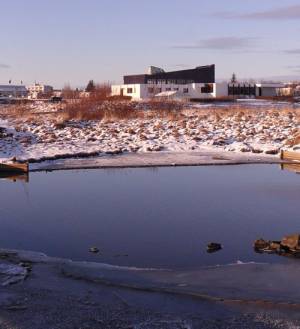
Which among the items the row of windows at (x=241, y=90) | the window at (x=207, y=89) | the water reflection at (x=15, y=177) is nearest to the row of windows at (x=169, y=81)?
the window at (x=207, y=89)

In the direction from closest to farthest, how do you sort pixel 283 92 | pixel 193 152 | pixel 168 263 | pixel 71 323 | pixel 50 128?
1. pixel 71 323
2. pixel 168 263
3. pixel 193 152
4. pixel 50 128
5. pixel 283 92

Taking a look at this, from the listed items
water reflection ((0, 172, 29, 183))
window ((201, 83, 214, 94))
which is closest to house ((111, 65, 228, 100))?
window ((201, 83, 214, 94))

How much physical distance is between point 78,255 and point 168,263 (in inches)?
58.9

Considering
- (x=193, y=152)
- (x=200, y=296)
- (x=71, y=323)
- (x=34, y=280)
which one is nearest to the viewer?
(x=71, y=323)

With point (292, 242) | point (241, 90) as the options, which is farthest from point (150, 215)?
point (241, 90)

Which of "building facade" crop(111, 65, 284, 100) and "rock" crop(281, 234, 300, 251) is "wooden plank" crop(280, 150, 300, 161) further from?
"building facade" crop(111, 65, 284, 100)

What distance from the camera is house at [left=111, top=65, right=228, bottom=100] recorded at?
8206 centimetres

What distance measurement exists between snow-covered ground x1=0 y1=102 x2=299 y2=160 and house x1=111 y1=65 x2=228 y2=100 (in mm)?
45228

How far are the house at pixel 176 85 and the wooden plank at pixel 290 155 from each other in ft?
188

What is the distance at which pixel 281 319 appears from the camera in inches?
265

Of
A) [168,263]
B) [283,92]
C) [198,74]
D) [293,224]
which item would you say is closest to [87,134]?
[293,224]

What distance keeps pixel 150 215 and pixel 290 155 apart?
428 inches

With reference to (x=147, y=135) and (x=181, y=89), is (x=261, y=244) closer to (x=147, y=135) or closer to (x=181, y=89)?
(x=147, y=135)

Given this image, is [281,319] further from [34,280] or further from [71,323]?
[34,280]
